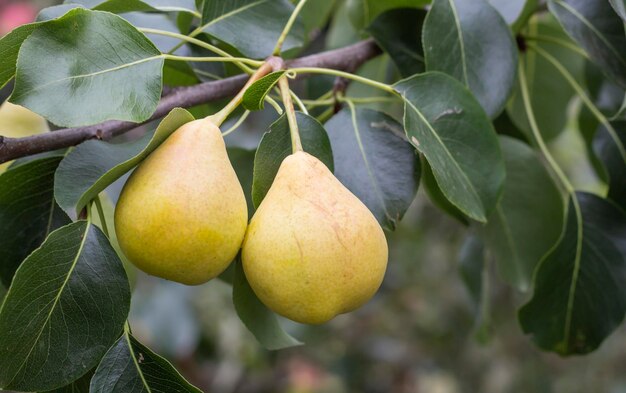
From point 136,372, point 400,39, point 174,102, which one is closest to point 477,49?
point 400,39

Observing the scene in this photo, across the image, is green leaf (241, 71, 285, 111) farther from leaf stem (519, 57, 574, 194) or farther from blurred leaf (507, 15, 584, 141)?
blurred leaf (507, 15, 584, 141)

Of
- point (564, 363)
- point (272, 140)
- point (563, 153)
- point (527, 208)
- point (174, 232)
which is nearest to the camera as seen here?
point (174, 232)

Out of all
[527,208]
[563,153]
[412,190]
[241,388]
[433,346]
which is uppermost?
[412,190]

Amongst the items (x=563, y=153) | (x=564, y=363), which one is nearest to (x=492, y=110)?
(x=563, y=153)

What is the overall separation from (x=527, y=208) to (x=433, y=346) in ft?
5.69

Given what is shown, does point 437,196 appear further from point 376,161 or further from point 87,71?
point 87,71

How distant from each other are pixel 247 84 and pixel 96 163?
15 cm

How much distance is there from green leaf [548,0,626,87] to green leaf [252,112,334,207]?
33 cm

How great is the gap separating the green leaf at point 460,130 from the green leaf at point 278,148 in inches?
3.9

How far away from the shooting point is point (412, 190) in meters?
0.77

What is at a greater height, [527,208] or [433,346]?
[527,208]

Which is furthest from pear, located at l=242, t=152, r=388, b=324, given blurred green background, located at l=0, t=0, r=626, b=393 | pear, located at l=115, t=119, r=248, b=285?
blurred green background, located at l=0, t=0, r=626, b=393

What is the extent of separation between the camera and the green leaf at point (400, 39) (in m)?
0.91

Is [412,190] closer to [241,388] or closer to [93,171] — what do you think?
[93,171]
